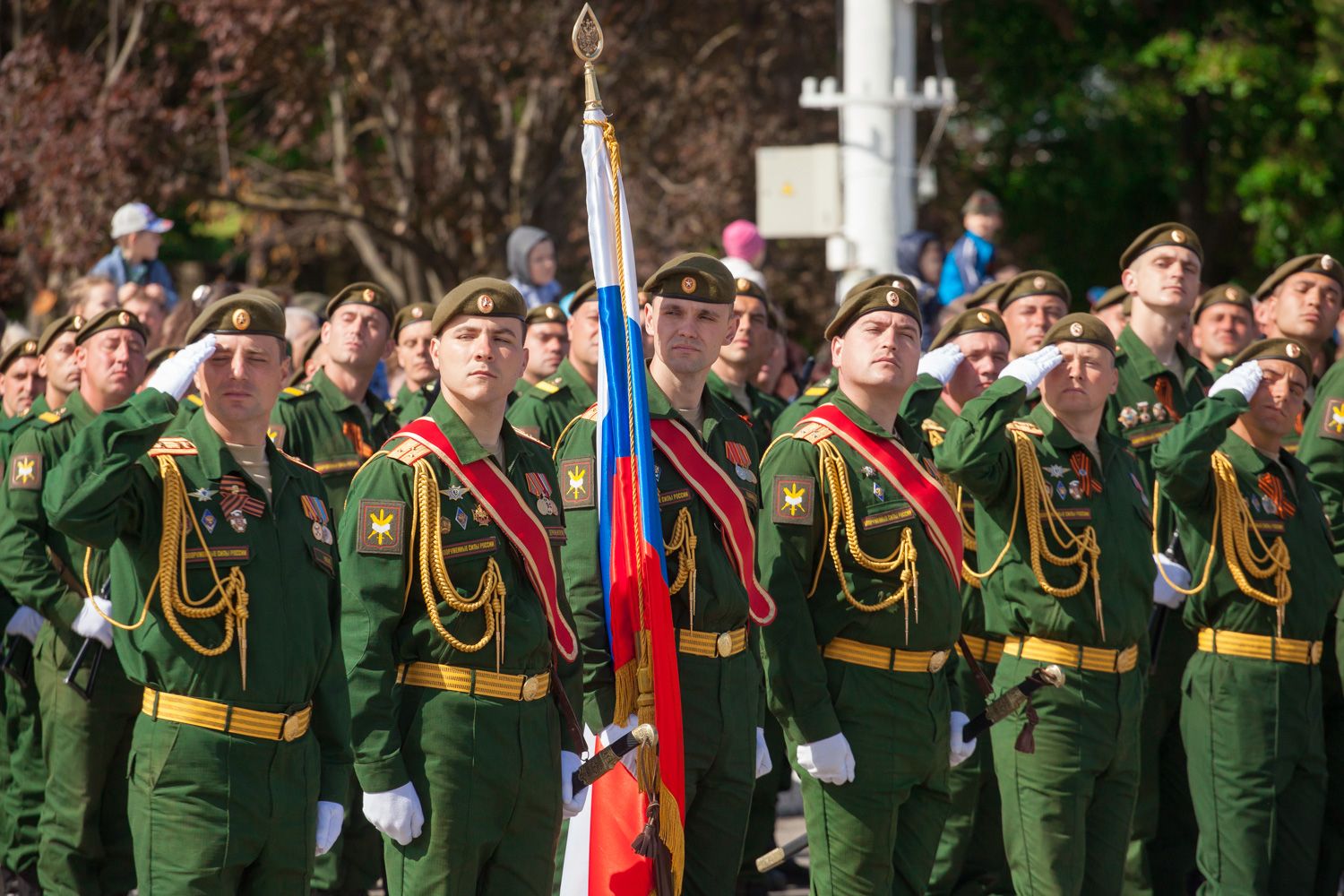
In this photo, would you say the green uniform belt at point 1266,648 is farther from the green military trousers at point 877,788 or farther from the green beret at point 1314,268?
the green beret at point 1314,268

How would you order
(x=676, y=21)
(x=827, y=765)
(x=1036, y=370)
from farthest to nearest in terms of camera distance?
1. (x=676, y=21)
2. (x=1036, y=370)
3. (x=827, y=765)

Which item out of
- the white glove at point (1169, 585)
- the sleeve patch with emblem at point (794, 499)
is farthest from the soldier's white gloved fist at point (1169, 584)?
the sleeve patch with emblem at point (794, 499)

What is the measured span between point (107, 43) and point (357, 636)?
41.7 feet

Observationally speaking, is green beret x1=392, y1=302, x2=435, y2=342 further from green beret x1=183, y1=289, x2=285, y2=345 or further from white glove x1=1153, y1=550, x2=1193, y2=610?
white glove x1=1153, y1=550, x2=1193, y2=610

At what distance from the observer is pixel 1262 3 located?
19.1m

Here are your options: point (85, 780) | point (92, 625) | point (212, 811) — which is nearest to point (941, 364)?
point (212, 811)

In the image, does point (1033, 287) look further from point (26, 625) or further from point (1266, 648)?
point (26, 625)

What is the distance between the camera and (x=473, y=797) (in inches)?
207

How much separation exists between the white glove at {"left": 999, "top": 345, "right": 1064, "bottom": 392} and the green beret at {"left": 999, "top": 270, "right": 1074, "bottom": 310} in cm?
187

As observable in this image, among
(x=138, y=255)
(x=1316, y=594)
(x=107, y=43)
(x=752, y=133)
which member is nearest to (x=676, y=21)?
(x=752, y=133)

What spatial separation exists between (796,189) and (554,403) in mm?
5478

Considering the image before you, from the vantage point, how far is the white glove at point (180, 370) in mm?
5168

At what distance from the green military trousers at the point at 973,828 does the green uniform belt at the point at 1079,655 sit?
786 mm

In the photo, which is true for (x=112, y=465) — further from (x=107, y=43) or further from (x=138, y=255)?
(x=107, y=43)
